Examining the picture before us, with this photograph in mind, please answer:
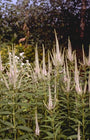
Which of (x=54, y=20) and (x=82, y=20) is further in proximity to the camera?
(x=54, y=20)

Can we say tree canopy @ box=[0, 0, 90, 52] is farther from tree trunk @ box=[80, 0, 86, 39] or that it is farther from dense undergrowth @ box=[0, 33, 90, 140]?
dense undergrowth @ box=[0, 33, 90, 140]

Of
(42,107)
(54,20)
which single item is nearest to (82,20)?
(54,20)

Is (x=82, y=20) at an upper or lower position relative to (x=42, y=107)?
upper

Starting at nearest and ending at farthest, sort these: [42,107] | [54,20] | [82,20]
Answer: [42,107] < [82,20] < [54,20]

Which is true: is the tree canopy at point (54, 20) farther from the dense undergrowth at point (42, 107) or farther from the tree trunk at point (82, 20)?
the dense undergrowth at point (42, 107)

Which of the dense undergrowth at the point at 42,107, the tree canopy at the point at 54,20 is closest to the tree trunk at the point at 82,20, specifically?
the tree canopy at the point at 54,20

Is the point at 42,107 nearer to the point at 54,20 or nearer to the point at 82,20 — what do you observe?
the point at 82,20

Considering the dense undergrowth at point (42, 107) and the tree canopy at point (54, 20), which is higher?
the tree canopy at point (54, 20)

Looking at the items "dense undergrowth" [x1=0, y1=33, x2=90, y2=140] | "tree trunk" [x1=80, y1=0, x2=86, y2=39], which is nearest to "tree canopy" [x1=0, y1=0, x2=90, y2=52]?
"tree trunk" [x1=80, y1=0, x2=86, y2=39]

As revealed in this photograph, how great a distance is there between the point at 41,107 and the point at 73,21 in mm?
6225

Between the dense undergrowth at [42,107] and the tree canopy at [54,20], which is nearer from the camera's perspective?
the dense undergrowth at [42,107]

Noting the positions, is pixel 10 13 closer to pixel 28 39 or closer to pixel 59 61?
pixel 28 39

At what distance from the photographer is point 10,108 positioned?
115 inches

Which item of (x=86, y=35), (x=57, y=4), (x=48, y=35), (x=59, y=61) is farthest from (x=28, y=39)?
(x=59, y=61)
